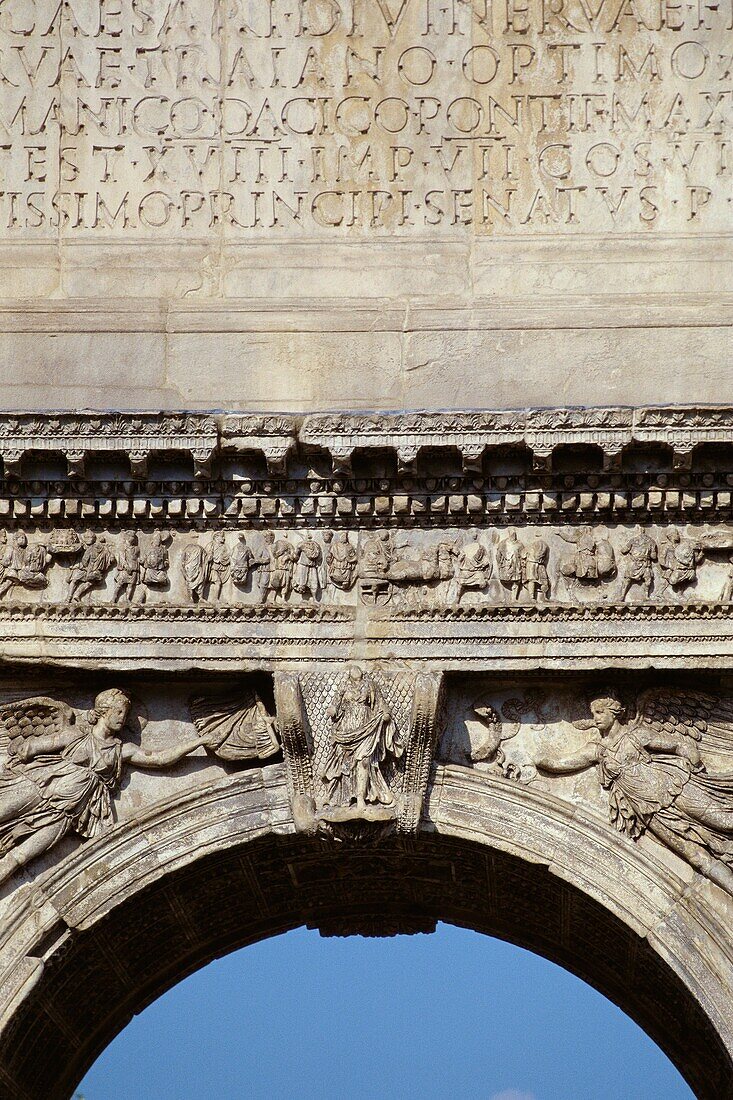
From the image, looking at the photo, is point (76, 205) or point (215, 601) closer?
point (215, 601)

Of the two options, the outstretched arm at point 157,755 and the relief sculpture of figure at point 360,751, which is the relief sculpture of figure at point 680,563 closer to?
the relief sculpture of figure at point 360,751

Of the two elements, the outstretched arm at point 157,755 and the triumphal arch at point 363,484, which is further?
the outstretched arm at point 157,755

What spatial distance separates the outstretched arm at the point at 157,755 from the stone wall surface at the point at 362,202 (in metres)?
1.64

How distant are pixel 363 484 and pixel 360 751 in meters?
1.24

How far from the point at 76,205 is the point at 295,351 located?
53.9 inches

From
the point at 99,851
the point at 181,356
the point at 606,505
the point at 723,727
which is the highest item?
the point at 181,356

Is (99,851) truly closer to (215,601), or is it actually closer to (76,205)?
(215,601)

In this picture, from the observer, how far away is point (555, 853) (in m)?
11.3

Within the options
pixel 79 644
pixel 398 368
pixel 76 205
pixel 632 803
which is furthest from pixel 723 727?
pixel 76 205

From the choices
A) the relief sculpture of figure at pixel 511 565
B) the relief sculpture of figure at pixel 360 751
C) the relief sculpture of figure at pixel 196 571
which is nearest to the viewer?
the relief sculpture of figure at pixel 360 751

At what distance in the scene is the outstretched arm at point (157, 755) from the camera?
37.6 feet

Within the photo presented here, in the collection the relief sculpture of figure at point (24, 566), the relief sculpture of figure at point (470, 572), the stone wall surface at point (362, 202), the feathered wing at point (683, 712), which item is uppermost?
the stone wall surface at point (362, 202)

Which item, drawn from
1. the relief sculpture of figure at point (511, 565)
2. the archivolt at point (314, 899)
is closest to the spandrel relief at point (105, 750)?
the archivolt at point (314, 899)

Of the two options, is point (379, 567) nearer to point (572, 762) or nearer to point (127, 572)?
point (127, 572)
